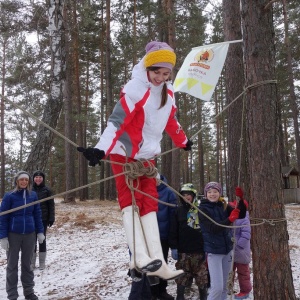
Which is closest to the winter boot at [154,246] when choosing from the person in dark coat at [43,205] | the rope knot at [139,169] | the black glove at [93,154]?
the rope knot at [139,169]

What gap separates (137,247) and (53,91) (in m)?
6.54

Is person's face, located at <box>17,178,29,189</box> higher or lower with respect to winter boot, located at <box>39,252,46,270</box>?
higher

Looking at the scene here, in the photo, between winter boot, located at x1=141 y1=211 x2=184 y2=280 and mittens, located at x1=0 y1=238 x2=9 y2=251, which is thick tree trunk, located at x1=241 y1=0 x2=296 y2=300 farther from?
mittens, located at x1=0 y1=238 x2=9 y2=251

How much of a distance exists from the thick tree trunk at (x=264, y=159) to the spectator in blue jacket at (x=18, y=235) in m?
2.96

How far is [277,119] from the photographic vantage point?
3629 millimetres

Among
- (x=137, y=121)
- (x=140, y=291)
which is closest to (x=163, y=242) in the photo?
(x=140, y=291)

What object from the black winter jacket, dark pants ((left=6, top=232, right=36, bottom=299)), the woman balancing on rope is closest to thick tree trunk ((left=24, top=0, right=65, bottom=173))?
dark pants ((left=6, top=232, right=36, bottom=299))

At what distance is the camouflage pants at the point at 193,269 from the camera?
14.9 ft

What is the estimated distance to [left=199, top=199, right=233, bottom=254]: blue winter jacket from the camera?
4.11 meters

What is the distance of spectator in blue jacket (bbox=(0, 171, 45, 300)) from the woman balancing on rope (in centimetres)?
252

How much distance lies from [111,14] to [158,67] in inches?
652

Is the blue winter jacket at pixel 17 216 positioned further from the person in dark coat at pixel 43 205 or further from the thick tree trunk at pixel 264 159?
the thick tree trunk at pixel 264 159

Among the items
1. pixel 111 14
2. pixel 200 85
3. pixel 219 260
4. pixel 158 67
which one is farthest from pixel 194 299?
pixel 111 14

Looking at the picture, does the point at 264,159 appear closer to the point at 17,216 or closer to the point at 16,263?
the point at 17,216
